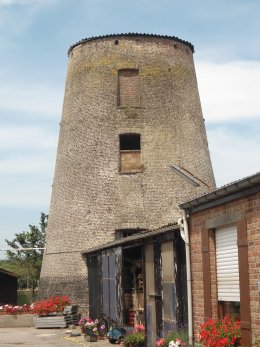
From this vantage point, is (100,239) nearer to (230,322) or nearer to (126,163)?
(126,163)

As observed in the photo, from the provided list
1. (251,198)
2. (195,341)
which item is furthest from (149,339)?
(251,198)

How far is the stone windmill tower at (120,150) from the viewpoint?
1137 inches

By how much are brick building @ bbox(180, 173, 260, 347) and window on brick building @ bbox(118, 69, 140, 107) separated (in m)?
16.2

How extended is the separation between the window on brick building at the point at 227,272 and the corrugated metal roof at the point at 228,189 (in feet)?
A: 2.05

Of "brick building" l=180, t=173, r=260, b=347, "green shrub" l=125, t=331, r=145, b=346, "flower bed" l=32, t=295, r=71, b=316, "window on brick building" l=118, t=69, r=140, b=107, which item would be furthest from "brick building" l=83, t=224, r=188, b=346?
"window on brick building" l=118, t=69, r=140, b=107

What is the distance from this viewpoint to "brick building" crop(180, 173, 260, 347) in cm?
1120

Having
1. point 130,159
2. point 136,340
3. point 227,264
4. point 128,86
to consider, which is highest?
point 128,86

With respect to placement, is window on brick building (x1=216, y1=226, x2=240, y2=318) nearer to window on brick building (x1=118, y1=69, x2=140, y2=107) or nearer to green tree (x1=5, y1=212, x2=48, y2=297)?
window on brick building (x1=118, y1=69, x2=140, y2=107)

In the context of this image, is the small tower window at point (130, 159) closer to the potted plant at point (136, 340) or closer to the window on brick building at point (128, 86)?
the window on brick building at point (128, 86)

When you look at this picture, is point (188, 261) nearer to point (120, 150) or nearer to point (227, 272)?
point (227, 272)

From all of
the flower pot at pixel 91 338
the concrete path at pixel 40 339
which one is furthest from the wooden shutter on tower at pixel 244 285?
the flower pot at pixel 91 338

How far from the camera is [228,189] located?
11703 mm

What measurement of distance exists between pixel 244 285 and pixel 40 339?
1262 centimetres

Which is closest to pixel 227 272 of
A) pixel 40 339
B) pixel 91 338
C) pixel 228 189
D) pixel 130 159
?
pixel 228 189
